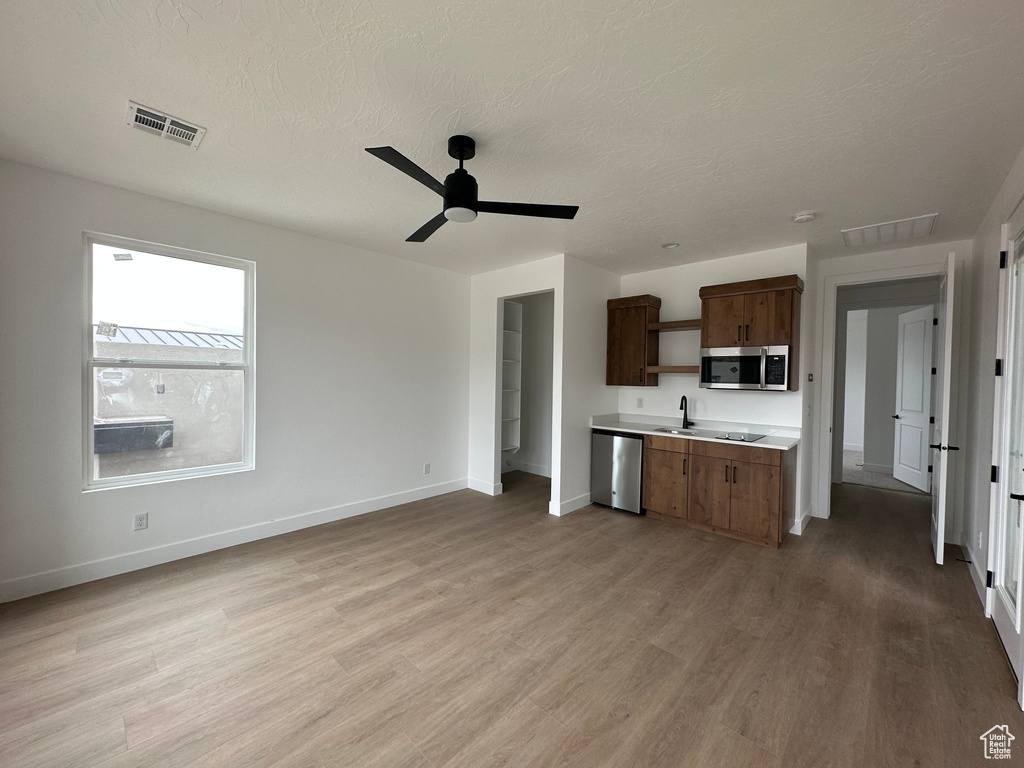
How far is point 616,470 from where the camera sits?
15.1 ft

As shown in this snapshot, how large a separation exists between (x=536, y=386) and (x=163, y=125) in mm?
4979

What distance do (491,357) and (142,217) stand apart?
3.32 meters

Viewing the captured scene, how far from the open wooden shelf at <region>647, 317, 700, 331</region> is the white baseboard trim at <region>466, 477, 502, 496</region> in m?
2.56

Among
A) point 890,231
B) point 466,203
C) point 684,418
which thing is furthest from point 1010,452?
point 466,203

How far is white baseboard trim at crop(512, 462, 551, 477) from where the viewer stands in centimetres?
632

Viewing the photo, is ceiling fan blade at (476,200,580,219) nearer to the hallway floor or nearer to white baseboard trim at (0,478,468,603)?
white baseboard trim at (0,478,468,603)

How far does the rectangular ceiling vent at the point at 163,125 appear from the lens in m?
2.07

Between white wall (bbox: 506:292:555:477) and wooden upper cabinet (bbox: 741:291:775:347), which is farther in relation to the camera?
white wall (bbox: 506:292:555:477)

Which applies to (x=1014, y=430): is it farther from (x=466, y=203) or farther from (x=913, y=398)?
(x=913, y=398)

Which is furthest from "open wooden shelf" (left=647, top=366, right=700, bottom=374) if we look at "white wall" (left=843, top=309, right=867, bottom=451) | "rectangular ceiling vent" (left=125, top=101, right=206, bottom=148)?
"white wall" (left=843, top=309, right=867, bottom=451)

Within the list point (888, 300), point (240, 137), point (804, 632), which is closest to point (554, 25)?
point (240, 137)

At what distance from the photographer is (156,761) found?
1.61 meters

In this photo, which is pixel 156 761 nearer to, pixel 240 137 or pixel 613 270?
pixel 240 137

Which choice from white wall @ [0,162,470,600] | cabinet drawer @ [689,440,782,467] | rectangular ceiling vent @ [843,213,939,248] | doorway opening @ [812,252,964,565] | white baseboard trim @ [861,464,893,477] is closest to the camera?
white wall @ [0,162,470,600]
